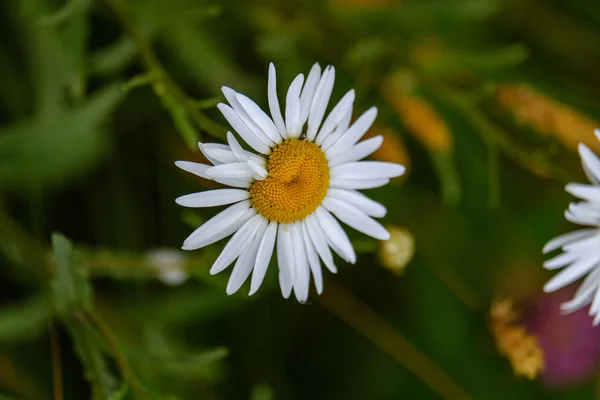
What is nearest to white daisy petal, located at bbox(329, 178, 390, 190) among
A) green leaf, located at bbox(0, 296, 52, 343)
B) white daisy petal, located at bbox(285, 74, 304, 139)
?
white daisy petal, located at bbox(285, 74, 304, 139)

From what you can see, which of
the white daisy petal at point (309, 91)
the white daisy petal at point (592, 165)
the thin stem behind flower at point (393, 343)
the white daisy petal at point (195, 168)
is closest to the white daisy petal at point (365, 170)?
the white daisy petal at point (309, 91)

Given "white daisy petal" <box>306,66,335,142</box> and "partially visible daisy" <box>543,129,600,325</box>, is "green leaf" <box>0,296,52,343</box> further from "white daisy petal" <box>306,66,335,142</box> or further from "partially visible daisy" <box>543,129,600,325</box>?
"partially visible daisy" <box>543,129,600,325</box>

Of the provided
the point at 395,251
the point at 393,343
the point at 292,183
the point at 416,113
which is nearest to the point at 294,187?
the point at 292,183

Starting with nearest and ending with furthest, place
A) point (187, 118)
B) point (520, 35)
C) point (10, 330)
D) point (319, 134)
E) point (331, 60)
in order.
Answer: point (319, 134) < point (187, 118) < point (10, 330) < point (331, 60) < point (520, 35)

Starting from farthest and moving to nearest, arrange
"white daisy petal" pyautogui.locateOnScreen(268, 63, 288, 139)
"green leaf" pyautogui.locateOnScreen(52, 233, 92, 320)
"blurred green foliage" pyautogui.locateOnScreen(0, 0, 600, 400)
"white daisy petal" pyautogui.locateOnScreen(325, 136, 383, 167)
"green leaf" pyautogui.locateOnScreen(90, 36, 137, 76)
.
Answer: "blurred green foliage" pyautogui.locateOnScreen(0, 0, 600, 400) → "green leaf" pyautogui.locateOnScreen(90, 36, 137, 76) → "green leaf" pyautogui.locateOnScreen(52, 233, 92, 320) → "white daisy petal" pyautogui.locateOnScreen(325, 136, 383, 167) → "white daisy petal" pyautogui.locateOnScreen(268, 63, 288, 139)

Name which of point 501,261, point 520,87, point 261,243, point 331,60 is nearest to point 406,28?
point 331,60

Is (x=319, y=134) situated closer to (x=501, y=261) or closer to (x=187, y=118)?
(x=187, y=118)

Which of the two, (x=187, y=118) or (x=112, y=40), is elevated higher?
(x=112, y=40)
